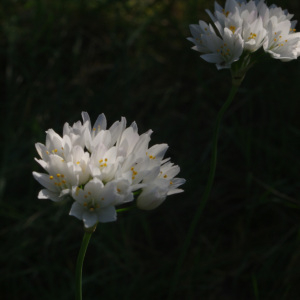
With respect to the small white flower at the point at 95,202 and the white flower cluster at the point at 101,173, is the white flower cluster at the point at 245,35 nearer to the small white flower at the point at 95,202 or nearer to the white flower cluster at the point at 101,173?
the white flower cluster at the point at 101,173

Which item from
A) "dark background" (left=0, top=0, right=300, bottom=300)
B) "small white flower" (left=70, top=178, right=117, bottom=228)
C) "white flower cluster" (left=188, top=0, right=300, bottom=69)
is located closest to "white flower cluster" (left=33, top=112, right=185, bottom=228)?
"small white flower" (left=70, top=178, right=117, bottom=228)

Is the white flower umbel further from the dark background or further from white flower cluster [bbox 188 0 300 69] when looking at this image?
the dark background

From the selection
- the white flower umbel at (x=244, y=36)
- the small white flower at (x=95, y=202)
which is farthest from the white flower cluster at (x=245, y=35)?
the small white flower at (x=95, y=202)

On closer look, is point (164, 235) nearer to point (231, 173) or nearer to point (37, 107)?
point (231, 173)

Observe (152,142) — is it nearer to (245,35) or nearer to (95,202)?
(245,35)

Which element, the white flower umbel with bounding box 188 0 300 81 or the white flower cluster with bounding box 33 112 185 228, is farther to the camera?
the white flower umbel with bounding box 188 0 300 81

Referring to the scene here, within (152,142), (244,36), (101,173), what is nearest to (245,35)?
(244,36)
